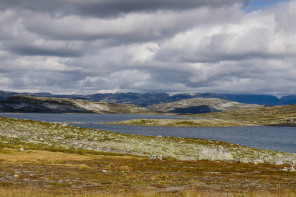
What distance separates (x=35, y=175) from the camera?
114 feet

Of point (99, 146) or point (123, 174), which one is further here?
point (99, 146)

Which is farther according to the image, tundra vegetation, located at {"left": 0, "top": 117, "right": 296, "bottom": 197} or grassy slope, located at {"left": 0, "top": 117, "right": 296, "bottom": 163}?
grassy slope, located at {"left": 0, "top": 117, "right": 296, "bottom": 163}

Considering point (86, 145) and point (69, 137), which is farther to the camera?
point (69, 137)

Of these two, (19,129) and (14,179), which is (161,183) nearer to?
(14,179)

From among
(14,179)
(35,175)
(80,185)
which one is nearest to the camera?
(80,185)

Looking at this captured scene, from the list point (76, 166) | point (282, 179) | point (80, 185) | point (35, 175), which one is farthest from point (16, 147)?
point (282, 179)

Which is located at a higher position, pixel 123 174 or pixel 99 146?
pixel 123 174

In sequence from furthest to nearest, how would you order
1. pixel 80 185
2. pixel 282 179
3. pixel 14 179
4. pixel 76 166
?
pixel 76 166, pixel 282 179, pixel 14 179, pixel 80 185

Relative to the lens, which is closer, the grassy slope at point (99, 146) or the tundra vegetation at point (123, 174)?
→ the tundra vegetation at point (123, 174)

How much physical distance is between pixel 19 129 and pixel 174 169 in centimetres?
6810

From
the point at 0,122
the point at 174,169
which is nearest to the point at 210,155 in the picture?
the point at 174,169

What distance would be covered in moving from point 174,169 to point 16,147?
38.7 m

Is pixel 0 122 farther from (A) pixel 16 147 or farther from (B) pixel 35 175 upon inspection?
(B) pixel 35 175

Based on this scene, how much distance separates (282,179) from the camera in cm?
3788
